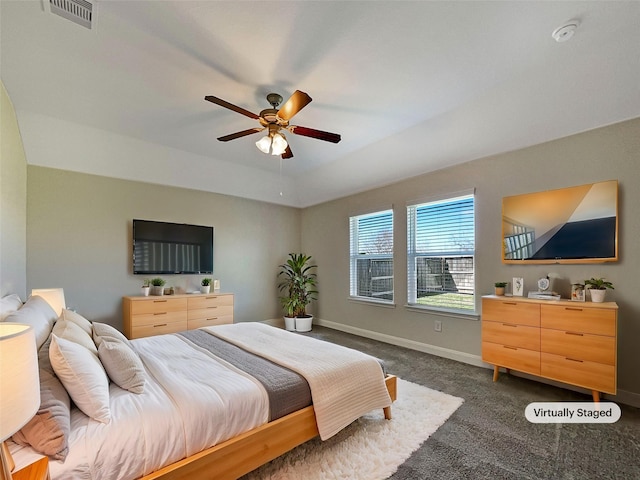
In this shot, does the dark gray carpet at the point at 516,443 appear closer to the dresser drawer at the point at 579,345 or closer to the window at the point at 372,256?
the dresser drawer at the point at 579,345

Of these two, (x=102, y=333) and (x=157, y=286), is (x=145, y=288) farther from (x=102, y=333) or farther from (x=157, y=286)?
(x=102, y=333)

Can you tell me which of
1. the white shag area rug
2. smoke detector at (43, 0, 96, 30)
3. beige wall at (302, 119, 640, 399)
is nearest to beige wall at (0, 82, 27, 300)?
smoke detector at (43, 0, 96, 30)

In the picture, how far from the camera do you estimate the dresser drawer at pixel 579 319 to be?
94.8 inches

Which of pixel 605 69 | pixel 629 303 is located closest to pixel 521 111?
pixel 605 69

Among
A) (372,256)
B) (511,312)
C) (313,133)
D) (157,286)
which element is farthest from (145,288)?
(511,312)

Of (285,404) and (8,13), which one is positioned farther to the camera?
(8,13)

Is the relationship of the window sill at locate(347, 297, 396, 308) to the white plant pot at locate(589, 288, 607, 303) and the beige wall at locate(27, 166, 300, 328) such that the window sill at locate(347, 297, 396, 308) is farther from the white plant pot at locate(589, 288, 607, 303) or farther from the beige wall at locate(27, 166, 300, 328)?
the white plant pot at locate(589, 288, 607, 303)

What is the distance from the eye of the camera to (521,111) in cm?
286

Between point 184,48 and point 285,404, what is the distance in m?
2.62

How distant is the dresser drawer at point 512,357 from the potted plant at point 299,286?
304 cm

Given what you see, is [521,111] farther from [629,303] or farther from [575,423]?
[575,423]

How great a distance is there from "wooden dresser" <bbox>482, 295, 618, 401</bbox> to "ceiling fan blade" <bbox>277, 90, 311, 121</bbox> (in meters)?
2.66

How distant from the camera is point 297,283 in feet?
18.5

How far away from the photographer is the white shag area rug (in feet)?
5.78
